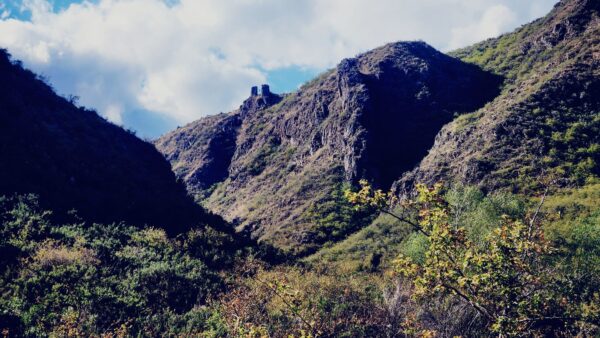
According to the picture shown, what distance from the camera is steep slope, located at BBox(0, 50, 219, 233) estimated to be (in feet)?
149

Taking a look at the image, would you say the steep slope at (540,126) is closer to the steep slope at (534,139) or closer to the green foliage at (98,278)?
the steep slope at (534,139)

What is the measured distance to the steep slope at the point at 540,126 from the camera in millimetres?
63531

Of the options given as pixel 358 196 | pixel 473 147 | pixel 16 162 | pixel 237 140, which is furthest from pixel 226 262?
pixel 237 140

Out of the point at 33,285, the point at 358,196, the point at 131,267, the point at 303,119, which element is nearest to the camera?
the point at 358,196

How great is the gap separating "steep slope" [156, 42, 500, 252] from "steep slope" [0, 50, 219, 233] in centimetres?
2725

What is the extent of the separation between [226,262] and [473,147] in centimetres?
5310

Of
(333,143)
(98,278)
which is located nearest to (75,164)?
(98,278)

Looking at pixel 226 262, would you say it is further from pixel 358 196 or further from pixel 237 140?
pixel 237 140

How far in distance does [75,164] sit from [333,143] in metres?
61.4

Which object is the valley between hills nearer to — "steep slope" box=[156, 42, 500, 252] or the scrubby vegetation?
the scrubby vegetation

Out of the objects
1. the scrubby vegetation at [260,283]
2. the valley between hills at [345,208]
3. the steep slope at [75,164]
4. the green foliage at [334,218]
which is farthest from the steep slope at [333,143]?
the scrubby vegetation at [260,283]

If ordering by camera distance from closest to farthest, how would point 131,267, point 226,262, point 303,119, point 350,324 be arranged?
point 350,324 < point 131,267 < point 226,262 < point 303,119

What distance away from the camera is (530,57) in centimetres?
9975

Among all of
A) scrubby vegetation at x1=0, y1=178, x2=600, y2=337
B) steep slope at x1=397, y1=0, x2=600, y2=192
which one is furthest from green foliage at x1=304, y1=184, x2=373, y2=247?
scrubby vegetation at x1=0, y1=178, x2=600, y2=337
